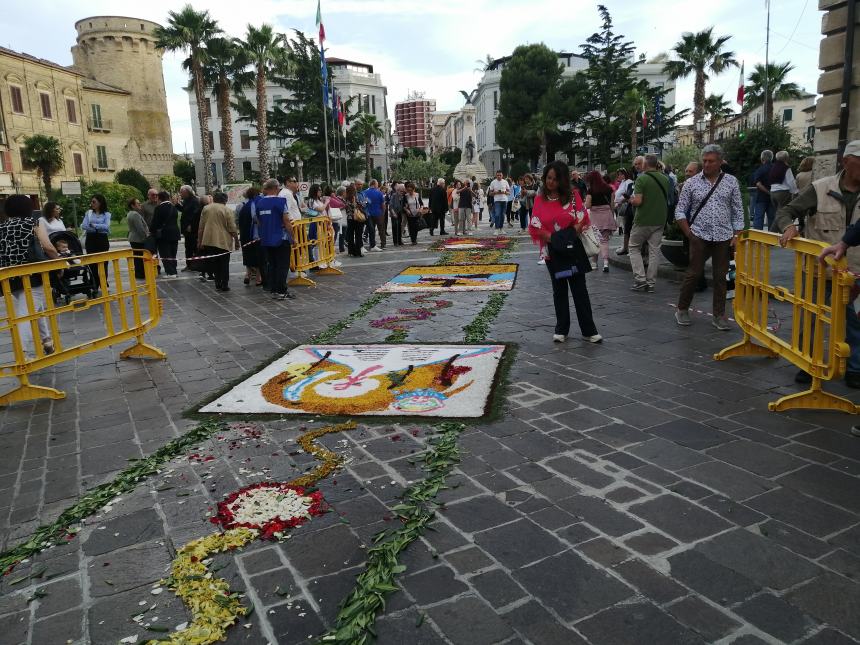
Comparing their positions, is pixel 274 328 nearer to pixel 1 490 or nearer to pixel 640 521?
pixel 1 490

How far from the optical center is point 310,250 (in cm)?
1280

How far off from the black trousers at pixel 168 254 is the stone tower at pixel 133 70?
47.4 metres

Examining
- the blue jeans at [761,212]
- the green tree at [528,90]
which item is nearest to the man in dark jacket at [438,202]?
the blue jeans at [761,212]

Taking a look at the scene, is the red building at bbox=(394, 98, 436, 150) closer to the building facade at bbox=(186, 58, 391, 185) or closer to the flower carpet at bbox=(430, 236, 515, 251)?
the building facade at bbox=(186, 58, 391, 185)

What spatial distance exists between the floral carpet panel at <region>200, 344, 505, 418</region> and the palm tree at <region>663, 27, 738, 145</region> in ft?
144

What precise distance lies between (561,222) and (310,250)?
24.4ft

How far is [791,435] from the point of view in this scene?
4035mm

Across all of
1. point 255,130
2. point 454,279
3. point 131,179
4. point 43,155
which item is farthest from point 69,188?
point 255,130

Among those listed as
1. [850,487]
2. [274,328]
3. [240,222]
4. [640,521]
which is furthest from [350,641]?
[240,222]

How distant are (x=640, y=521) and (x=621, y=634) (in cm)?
83

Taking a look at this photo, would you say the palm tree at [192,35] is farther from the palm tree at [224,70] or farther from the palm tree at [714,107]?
the palm tree at [714,107]

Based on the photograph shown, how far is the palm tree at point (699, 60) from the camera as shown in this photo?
146 ft

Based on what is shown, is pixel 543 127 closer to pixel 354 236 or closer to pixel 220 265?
pixel 354 236

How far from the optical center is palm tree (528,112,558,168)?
5634 cm
